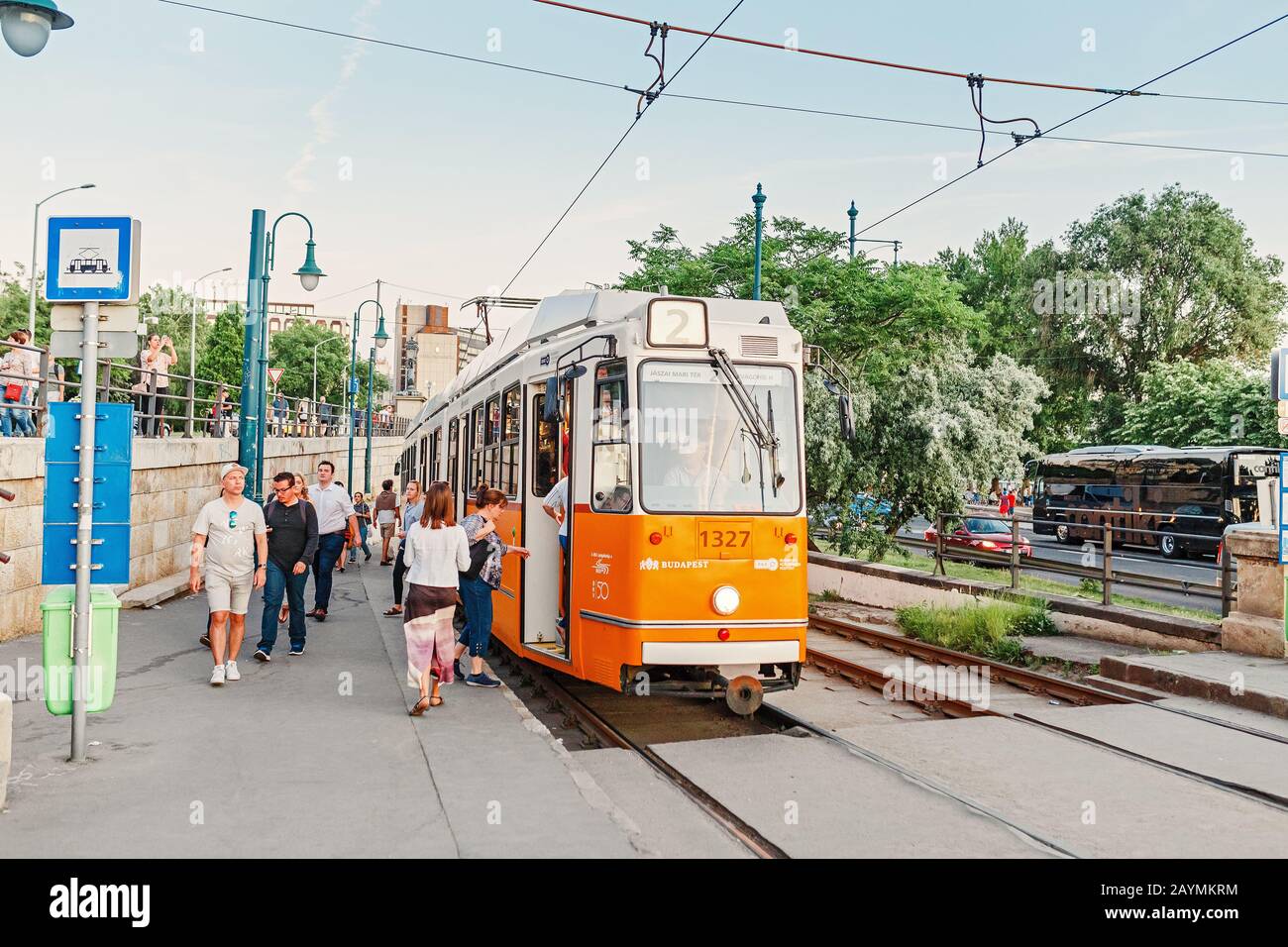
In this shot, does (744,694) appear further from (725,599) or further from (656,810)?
(656,810)

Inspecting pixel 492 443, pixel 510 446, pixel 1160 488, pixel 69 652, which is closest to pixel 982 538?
pixel 1160 488

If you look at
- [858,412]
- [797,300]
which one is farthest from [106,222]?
[797,300]

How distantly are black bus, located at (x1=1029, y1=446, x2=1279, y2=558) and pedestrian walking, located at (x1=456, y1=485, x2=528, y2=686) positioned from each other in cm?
2264

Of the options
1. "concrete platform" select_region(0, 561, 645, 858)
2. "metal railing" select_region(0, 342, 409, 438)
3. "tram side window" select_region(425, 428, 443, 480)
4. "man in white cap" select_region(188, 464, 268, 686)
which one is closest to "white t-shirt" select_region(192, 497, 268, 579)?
"man in white cap" select_region(188, 464, 268, 686)

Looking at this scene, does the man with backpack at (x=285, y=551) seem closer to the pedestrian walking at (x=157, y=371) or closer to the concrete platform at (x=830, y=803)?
the concrete platform at (x=830, y=803)

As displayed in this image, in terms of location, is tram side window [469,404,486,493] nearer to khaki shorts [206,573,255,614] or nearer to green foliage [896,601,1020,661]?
khaki shorts [206,573,255,614]

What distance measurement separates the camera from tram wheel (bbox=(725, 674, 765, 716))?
8.55m

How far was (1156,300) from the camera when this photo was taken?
49.5 metres

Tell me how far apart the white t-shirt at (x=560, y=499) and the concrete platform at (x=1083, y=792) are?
111 inches

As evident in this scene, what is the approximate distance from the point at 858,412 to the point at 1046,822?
46.2 feet

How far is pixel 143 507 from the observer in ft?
54.7

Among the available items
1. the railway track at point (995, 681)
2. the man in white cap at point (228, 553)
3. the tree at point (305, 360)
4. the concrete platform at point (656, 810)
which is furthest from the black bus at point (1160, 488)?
the tree at point (305, 360)

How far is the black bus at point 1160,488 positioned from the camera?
32.8m
